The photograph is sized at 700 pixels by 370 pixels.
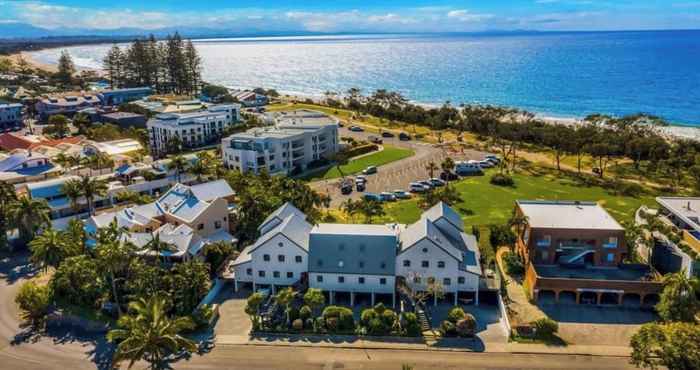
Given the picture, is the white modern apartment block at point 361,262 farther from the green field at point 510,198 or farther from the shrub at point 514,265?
the green field at point 510,198

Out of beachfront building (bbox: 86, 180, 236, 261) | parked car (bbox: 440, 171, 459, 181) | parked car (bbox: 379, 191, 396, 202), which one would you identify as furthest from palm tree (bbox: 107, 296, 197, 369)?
parked car (bbox: 440, 171, 459, 181)

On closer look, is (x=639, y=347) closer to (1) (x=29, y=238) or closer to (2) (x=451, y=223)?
(2) (x=451, y=223)

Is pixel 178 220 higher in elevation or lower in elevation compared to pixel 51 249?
lower

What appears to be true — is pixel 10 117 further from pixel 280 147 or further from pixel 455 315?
pixel 455 315

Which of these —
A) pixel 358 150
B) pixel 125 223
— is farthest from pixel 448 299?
pixel 358 150

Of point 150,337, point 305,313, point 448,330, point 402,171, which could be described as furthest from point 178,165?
point 448,330
